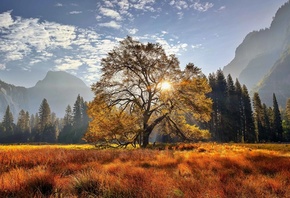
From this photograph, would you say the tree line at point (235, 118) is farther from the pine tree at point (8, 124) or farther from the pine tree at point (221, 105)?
the pine tree at point (8, 124)

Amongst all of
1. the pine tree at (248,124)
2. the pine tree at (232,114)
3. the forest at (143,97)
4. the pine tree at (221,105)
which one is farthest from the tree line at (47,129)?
the forest at (143,97)

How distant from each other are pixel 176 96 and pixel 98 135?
925 cm

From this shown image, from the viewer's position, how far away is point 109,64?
83.1ft

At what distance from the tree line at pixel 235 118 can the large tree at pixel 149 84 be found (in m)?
45.2

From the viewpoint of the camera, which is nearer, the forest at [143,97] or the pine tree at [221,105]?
the forest at [143,97]

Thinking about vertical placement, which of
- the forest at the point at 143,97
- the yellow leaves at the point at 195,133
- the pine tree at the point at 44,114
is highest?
the pine tree at the point at 44,114

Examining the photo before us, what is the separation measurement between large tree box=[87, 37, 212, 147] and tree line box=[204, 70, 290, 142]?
148 ft

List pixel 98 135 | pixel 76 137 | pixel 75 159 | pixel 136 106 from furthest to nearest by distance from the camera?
pixel 76 137, pixel 136 106, pixel 98 135, pixel 75 159

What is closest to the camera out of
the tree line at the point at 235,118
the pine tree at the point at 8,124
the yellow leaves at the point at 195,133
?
the yellow leaves at the point at 195,133

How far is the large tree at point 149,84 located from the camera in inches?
1000

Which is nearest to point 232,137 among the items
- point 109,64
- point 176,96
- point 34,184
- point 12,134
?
point 176,96

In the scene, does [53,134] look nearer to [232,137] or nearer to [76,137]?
[76,137]

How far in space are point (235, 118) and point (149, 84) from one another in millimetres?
50925

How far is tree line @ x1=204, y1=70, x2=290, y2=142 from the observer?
68438 mm
